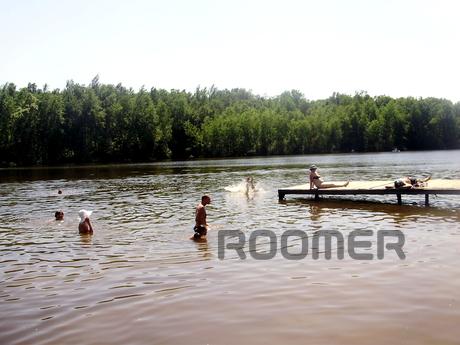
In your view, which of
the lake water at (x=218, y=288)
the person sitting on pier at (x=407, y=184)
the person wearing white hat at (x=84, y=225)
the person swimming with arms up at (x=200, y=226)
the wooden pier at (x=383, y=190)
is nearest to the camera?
the lake water at (x=218, y=288)

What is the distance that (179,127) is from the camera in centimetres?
13788

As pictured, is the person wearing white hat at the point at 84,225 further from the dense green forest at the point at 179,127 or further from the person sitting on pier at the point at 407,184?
the dense green forest at the point at 179,127

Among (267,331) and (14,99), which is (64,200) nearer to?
(267,331)

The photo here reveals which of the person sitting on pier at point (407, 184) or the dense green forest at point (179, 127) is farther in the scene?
the dense green forest at point (179, 127)

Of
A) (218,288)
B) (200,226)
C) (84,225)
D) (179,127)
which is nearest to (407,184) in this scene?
(200,226)

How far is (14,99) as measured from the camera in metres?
123

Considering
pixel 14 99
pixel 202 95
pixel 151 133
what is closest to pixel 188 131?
pixel 151 133

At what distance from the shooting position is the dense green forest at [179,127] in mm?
120750

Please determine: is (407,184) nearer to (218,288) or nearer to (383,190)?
(383,190)

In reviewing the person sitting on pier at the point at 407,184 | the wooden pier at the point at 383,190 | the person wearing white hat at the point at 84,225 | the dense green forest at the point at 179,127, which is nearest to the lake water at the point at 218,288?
the person wearing white hat at the point at 84,225

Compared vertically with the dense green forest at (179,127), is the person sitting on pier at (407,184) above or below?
below

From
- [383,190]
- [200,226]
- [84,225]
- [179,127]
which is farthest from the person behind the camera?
[179,127]

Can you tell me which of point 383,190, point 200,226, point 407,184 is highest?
point 407,184

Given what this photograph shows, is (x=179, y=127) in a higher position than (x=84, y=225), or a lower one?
higher
